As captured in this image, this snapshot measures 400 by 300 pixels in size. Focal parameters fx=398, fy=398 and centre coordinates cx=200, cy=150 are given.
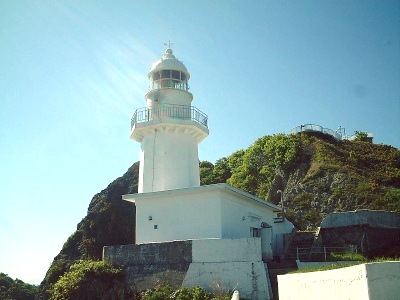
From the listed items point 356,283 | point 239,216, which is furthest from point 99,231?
point 356,283

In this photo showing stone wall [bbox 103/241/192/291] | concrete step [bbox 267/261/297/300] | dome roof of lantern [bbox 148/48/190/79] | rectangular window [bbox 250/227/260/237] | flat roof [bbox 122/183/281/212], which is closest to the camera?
concrete step [bbox 267/261/297/300]

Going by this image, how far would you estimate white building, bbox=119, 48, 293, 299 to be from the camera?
14.4 metres

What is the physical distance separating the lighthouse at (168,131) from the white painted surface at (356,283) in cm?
1075

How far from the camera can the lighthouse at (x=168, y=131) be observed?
63.6ft

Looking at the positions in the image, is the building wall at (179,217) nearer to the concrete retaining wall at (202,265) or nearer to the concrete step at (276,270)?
the concrete retaining wall at (202,265)

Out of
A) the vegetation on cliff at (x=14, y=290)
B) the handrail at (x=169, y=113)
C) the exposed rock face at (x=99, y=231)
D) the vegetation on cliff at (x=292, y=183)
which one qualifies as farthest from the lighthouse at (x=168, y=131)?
the vegetation on cliff at (x=14, y=290)

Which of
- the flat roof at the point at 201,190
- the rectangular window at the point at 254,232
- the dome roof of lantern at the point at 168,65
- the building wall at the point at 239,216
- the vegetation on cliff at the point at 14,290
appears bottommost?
the vegetation on cliff at the point at 14,290

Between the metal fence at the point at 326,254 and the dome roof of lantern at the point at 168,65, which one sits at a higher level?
the dome roof of lantern at the point at 168,65

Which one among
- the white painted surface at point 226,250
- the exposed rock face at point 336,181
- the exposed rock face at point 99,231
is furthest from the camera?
the exposed rock face at point 99,231

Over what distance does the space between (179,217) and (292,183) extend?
701 inches

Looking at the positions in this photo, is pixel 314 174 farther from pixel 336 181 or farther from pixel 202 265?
pixel 202 265

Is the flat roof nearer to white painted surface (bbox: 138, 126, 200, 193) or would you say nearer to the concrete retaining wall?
white painted surface (bbox: 138, 126, 200, 193)

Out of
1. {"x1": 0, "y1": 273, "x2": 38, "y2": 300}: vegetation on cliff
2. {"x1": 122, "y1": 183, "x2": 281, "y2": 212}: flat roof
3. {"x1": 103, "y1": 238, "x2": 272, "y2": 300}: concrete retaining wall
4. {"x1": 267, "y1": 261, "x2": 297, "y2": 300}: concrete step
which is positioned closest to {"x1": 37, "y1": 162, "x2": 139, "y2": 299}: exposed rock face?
{"x1": 0, "y1": 273, "x2": 38, "y2": 300}: vegetation on cliff

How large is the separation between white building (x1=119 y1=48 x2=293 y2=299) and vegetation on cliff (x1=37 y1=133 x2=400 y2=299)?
795 cm
